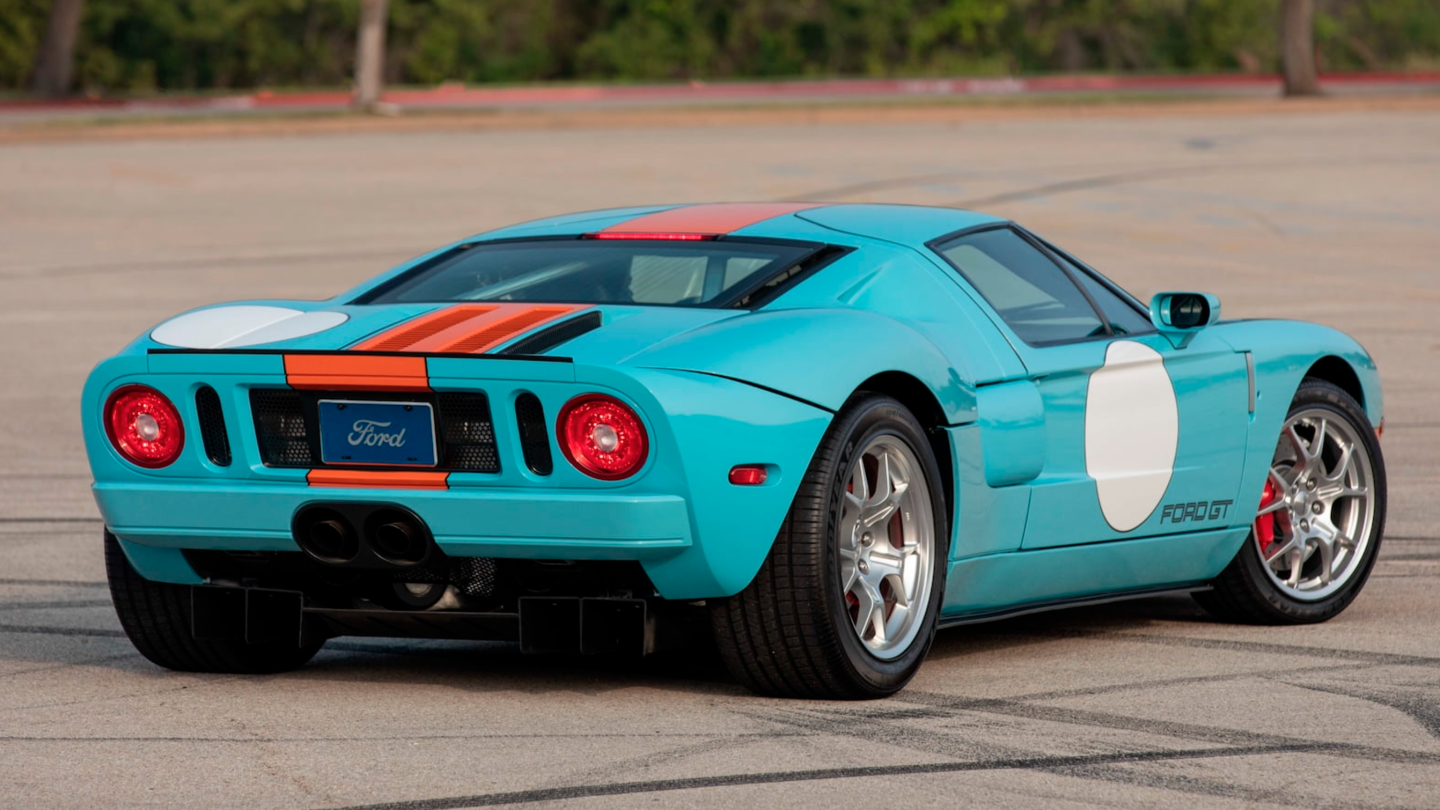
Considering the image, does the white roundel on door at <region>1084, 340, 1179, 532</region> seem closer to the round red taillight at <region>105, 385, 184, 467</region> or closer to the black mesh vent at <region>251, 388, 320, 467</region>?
the black mesh vent at <region>251, 388, 320, 467</region>

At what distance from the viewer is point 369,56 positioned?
40812 millimetres

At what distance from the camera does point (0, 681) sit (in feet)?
18.5

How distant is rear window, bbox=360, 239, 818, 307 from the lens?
569 centimetres

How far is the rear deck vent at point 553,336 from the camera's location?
16.1 feet

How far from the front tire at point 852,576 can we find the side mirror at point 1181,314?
3.91 feet

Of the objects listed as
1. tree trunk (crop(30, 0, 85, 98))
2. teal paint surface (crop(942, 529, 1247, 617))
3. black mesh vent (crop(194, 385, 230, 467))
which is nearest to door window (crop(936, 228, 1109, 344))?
teal paint surface (crop(942, 529, 1247, 617))

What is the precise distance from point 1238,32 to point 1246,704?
5440 centimetres

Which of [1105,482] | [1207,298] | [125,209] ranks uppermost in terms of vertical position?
[1207,298]

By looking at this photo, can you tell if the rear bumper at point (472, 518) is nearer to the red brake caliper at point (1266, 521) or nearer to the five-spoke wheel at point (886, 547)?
the five-spoke wheel at point (886, 547)

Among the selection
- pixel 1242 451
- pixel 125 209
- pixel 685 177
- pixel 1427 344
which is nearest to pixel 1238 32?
pixel 685 177

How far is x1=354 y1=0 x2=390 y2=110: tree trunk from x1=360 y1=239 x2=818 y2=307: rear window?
34652 millimetres

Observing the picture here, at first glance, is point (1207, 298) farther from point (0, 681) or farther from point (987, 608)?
point (0, 681)

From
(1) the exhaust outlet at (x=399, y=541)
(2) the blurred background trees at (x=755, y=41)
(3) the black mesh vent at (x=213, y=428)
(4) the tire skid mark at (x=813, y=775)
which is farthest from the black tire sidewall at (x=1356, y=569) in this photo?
(2) the blurred background trees at (x=755, y=41)

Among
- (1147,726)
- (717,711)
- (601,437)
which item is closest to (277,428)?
(601,437)
